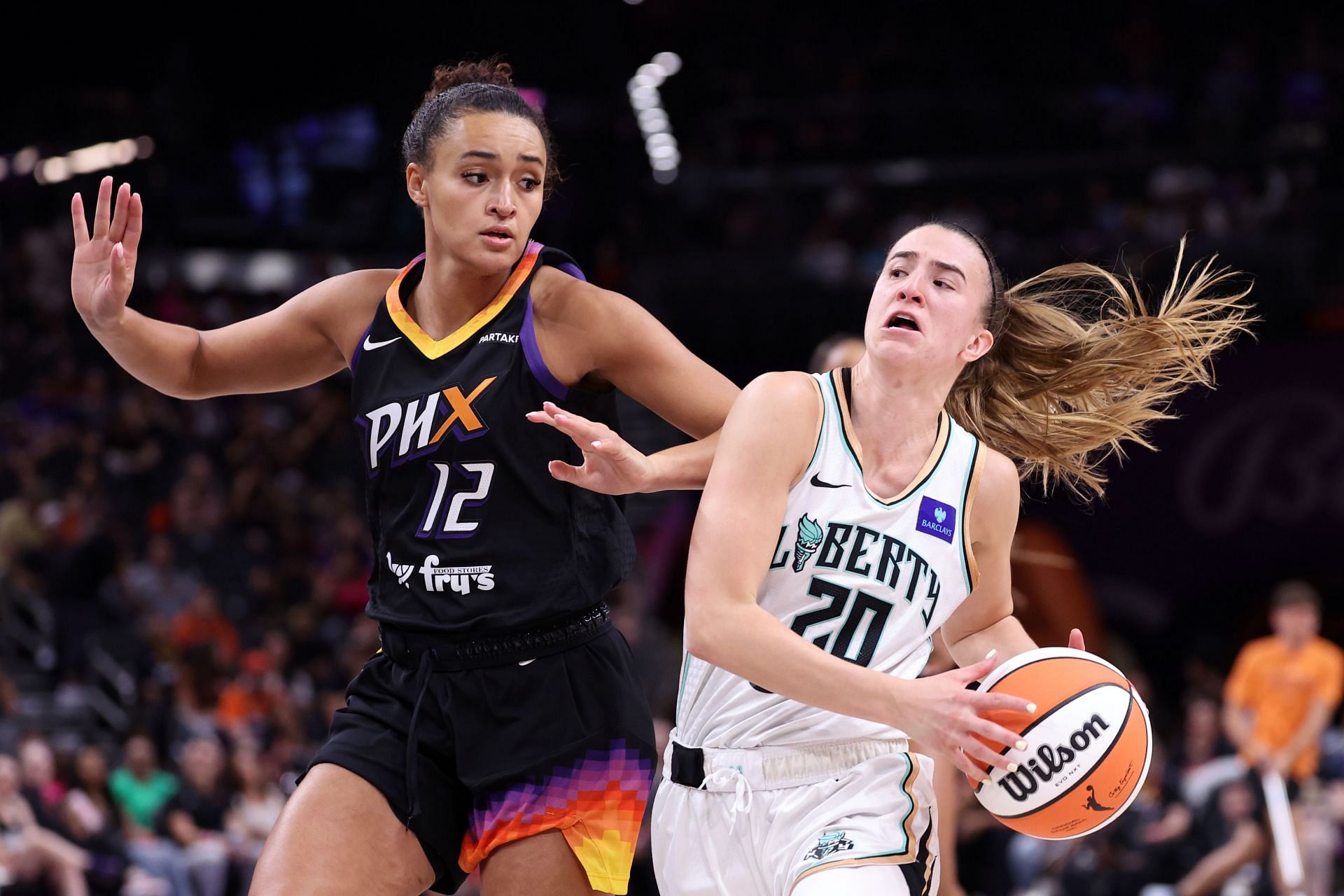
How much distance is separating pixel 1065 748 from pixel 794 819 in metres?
0.62

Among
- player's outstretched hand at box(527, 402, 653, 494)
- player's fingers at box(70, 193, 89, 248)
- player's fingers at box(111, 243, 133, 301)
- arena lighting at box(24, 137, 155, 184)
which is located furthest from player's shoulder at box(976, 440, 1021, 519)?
arena lighting at box(24, 137, 155, 184)

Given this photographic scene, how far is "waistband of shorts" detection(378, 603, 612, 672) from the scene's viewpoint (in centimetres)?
353

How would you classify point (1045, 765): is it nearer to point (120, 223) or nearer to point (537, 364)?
point (537, 364)

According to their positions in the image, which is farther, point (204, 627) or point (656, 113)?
point (656, 113)

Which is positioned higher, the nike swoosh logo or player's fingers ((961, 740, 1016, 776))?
the nike swoosh logo

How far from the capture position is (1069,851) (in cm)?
1037

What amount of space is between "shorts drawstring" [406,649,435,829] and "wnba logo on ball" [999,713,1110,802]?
4.14 ft

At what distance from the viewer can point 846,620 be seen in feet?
11.7

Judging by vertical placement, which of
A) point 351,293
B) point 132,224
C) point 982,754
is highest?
point 132,224

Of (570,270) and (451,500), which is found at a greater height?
(570,270)

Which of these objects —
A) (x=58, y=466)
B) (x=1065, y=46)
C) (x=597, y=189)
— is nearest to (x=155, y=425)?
(x=58, y=466)

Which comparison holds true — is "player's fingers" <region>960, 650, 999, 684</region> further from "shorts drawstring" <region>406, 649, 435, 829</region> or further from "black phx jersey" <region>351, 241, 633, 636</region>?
"shorts drawstring" <region>406, 649, 435, 829</region>

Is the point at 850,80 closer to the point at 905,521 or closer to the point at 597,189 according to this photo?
the point at 597,189

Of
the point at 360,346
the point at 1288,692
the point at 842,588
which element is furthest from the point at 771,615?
the point at 1288,692
